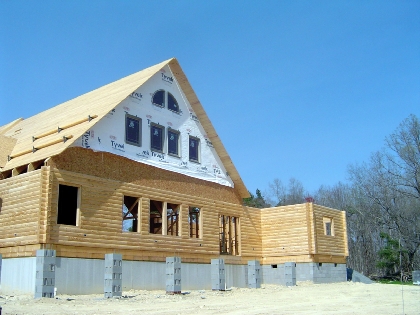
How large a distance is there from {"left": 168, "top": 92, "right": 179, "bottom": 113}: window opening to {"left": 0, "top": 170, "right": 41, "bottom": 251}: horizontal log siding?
7693mm

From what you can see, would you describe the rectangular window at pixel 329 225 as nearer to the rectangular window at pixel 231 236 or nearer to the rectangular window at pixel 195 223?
the rectangular window at pixel 231 236

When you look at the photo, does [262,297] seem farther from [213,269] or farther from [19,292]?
[19,292]

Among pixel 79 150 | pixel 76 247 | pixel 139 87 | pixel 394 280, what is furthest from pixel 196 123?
pixel 394 280

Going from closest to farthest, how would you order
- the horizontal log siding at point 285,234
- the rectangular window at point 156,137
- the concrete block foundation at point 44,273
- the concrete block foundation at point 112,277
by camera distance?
the concrete block foundation at point 44,273 → the concrete block foundation at point 112,277 → the rectangular window at point 156,137 → the horizontal log siding at point 285,234

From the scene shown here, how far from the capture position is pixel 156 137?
→ 69.8ft

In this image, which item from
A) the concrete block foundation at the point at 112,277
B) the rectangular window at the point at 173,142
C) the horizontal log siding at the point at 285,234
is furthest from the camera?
the horizontal log siding at the point at 285,234

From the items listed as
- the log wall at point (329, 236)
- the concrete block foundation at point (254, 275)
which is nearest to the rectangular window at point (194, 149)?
the concrete block foundation at point (254, 275)

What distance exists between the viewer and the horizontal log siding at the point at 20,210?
637 inches

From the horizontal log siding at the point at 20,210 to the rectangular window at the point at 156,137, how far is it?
567cm

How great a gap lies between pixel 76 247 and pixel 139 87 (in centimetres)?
724

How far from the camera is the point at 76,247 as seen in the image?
16.9m

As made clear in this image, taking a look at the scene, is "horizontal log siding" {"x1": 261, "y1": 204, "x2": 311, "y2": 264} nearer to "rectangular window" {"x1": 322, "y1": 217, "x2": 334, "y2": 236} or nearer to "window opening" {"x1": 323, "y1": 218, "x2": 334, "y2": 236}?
"rectangular window" {"x1": 322, "y1": 217, "x2": 334, "y2": 236}

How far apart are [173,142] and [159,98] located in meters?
2.06

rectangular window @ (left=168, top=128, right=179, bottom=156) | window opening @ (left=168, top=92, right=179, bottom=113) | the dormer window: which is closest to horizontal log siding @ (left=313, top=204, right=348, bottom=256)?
rectangular window @ (left=168, top=128, right=179, bottom=156)
